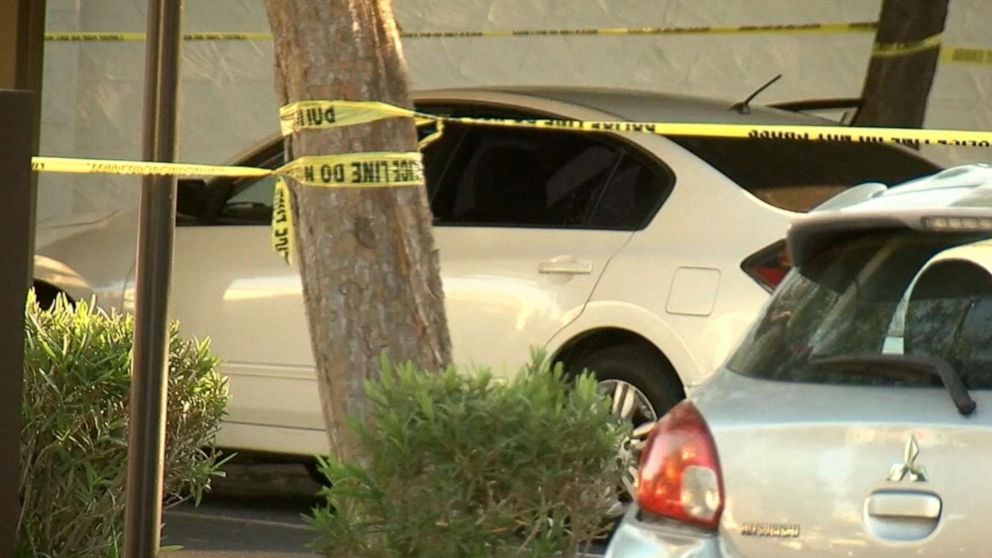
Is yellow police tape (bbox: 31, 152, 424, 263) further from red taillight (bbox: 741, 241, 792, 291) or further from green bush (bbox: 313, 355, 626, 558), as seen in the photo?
red taillight (bbox: 741, 241, 792, 291)

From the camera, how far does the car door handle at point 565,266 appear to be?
754 cm

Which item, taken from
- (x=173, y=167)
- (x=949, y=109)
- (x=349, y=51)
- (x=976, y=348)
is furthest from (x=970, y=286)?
(x=949, y=109)

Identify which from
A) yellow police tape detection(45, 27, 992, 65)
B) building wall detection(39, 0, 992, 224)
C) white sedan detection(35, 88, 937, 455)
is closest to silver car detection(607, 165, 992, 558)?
white sedan detection(35, 88, 937, 455)

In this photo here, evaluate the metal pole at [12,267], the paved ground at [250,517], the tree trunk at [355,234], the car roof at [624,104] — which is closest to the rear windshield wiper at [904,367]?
the tree trunk at [355,234]

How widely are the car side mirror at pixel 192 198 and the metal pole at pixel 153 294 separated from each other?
2.85 m

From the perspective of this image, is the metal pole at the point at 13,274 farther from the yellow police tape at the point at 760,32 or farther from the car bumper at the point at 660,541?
the yellow police tape at the point at 760,32

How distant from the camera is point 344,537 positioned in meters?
4.49

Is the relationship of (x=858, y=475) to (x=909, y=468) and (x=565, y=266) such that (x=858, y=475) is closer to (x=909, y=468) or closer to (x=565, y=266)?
(x=909, y=468)

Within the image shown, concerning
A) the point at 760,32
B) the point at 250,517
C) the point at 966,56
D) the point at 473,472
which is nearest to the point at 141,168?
the point at 473,472

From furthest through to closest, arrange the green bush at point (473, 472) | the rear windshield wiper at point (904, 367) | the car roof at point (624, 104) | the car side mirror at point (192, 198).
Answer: the car side mirror at point (192, 198)
the car roof at point (624, 104)
the green bush at point (473, 472)
the rear windshield wiper at point (904, 367)

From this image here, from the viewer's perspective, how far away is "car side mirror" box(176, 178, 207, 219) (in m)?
8.56

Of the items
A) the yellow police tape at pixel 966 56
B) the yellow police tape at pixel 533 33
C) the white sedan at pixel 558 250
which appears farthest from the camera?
the yellow police tape at pixel 966 56

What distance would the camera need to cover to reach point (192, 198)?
28.2 feet

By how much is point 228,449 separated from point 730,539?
495 cm
